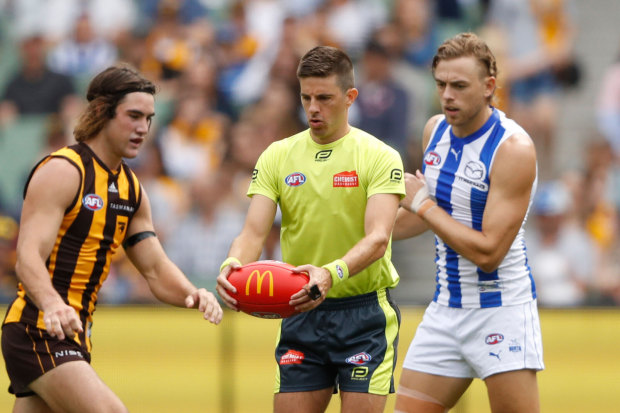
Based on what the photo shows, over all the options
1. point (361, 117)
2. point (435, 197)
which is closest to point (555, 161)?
point (361, 117)

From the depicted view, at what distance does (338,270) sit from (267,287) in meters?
0.37

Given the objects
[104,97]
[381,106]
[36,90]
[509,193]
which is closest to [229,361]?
[104,97]

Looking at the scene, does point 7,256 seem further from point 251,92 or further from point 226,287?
point 226,287

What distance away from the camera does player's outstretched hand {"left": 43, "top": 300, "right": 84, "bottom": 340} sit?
4820mm

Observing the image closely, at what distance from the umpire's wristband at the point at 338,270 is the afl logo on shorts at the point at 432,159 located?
3.05ft

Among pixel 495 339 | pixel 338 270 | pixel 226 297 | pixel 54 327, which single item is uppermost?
pixel 338 270

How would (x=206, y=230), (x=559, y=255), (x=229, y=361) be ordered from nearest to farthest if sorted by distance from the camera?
1. (x=229, y=361)
2. (x=559, y=255)
3. (x=206, y=230)

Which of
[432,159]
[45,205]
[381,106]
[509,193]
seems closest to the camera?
[45,205]

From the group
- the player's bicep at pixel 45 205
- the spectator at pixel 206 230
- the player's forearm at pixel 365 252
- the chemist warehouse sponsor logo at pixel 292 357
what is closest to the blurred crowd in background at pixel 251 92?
the spectator at pixel 206 230

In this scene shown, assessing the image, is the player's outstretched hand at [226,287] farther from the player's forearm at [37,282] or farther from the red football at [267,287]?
the player's forearm at [37,282]

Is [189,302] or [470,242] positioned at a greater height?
[470,242]

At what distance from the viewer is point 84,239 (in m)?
5.32

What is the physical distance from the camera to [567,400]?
7.75 meters

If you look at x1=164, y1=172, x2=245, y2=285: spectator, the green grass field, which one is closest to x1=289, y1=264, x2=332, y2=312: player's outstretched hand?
the green grass field
